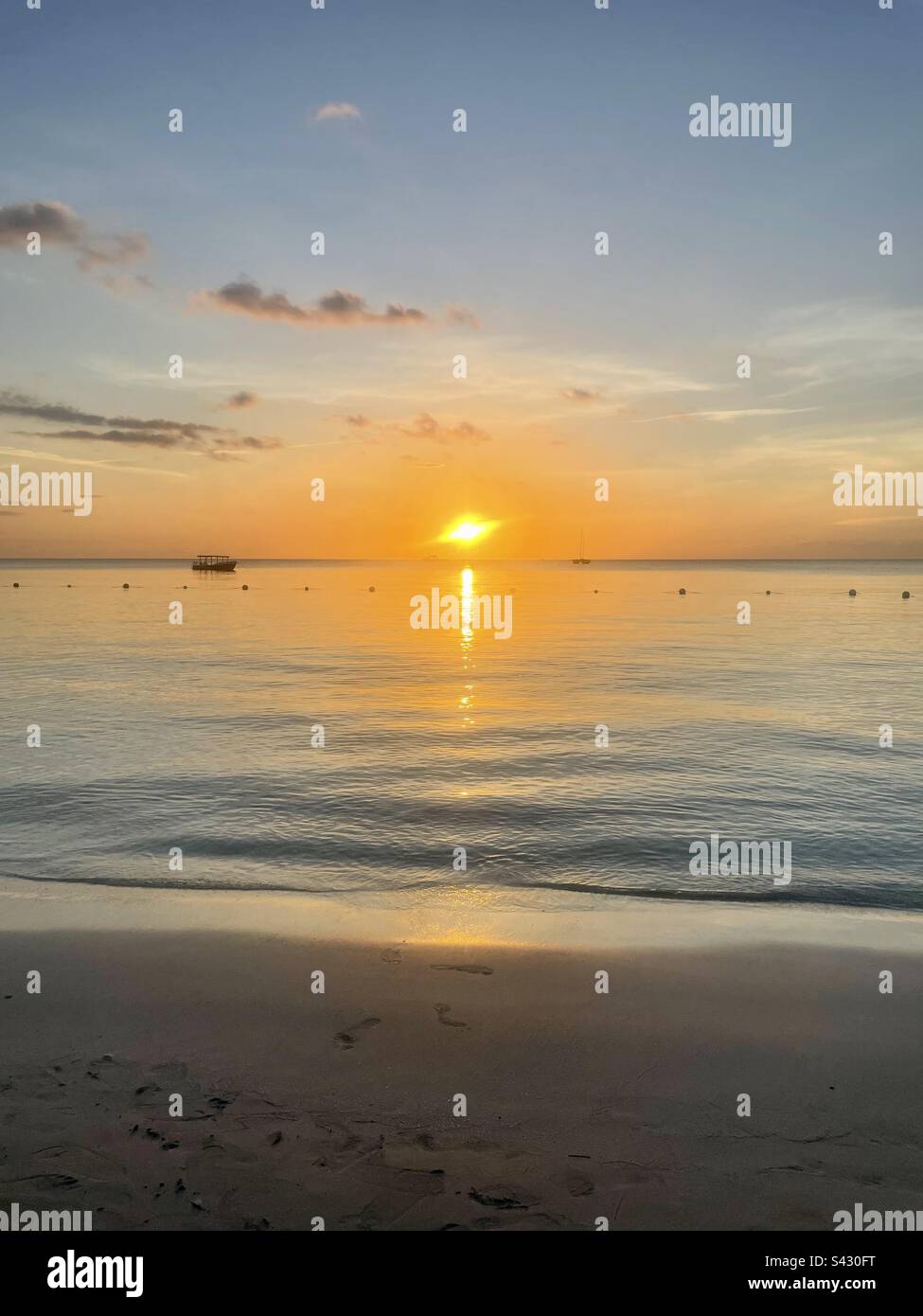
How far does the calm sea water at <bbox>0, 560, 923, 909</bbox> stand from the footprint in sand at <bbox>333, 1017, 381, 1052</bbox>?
15.5ft

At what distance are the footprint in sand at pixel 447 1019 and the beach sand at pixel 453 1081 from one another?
0.05m

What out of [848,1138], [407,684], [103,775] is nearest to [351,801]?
[103,775]

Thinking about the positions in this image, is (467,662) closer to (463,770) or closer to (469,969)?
(463,770)

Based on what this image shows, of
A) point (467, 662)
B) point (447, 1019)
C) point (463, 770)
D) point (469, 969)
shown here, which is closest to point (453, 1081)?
point (447, 1019)

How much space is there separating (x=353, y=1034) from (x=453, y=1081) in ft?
4.18

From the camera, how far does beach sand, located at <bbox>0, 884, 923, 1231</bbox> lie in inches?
228

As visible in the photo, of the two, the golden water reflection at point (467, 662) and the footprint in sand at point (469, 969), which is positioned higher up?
the golden water reflection at point (467, 662)

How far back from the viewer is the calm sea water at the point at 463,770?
1428 cm

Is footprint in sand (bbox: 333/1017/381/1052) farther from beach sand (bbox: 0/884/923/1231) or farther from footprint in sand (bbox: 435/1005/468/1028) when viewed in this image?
footprint in sand (bbox: 435/1005/468/1028)

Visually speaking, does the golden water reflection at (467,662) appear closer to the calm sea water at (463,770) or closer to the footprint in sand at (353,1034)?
the calm sea water at (463,770)

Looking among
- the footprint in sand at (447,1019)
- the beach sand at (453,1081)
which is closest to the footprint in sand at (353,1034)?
the beach sand at (453,1081)

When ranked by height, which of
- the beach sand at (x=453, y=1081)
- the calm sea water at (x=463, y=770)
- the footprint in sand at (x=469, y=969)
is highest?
the calm sea water at (x=463, y=770)
